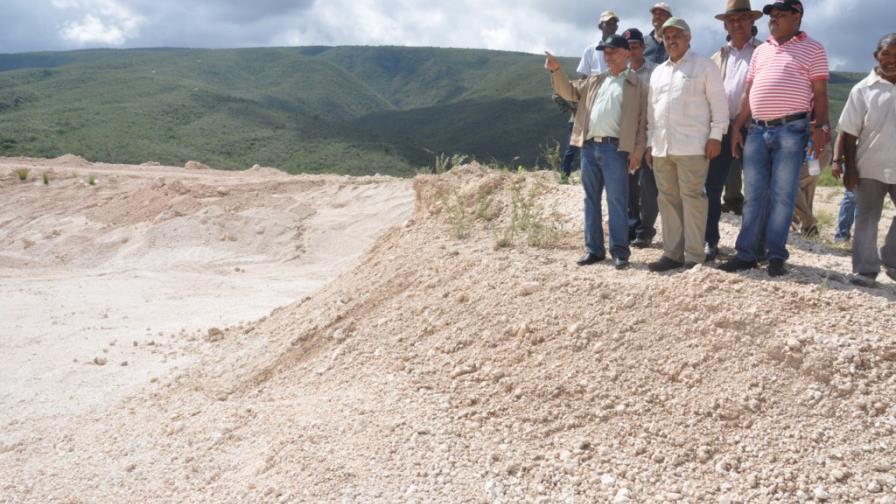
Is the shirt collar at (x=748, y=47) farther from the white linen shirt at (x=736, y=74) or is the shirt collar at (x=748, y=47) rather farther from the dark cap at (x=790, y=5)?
the dark cap at (x=790, y=5)

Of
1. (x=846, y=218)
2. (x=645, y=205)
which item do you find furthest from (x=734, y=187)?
(x=846, y=218)

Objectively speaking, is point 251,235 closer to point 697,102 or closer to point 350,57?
point 697,102

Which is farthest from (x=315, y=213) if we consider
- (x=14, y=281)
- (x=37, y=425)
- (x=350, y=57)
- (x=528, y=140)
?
(x=350, y=57)

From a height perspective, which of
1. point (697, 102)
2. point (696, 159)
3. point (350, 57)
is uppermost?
point (350, 57)

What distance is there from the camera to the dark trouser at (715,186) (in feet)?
16.2

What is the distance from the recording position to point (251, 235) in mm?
12398

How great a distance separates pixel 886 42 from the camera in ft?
13.8

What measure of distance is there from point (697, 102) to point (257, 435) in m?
3.21

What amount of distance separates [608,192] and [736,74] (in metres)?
1.13

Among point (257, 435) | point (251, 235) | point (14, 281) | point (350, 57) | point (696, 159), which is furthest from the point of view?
point (350, 57)

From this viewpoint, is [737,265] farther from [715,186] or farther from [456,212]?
[456,212]

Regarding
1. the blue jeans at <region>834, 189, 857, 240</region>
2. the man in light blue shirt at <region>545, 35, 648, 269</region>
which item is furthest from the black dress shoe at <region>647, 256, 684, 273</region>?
the blue jeans at <region>834, 189, 857, 240</region>

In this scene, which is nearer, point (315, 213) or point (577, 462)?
point (577, 462)

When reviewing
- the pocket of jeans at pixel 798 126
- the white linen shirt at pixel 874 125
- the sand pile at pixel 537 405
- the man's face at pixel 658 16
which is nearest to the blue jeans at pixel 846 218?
the sand pile at pixel 537 405
